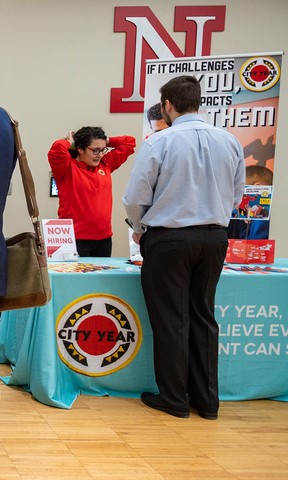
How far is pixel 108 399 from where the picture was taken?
9.46 ft

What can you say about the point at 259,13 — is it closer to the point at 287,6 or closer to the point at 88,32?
the point at 287,6

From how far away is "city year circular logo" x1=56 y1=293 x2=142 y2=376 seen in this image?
283 cm

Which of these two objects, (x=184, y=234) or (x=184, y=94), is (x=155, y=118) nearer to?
(x=184, y=94)

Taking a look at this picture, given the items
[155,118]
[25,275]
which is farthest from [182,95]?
[25,275]

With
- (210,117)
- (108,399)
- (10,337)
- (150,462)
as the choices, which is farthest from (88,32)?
(150,462)

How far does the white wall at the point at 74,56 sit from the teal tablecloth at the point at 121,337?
8.18 ft

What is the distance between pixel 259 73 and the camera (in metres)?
3.39

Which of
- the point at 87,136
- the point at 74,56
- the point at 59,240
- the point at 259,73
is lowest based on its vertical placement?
the point at 59,240

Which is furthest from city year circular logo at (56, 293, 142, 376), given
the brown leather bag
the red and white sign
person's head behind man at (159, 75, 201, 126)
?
the brown leather bag

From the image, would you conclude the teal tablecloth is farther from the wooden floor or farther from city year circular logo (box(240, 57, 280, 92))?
city year circular logo (box(240, 57, 280, 92))

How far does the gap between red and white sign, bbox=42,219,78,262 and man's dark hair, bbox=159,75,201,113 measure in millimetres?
924

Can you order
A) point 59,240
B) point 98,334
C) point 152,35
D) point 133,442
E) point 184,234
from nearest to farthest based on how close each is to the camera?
point 133,442, point 184,234, point 98,334, point 59,240, point 152,35

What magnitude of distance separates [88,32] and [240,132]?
2.36m

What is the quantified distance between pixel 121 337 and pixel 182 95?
1.18 meters
